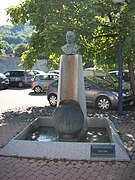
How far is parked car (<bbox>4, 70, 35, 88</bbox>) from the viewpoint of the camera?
68.0ft

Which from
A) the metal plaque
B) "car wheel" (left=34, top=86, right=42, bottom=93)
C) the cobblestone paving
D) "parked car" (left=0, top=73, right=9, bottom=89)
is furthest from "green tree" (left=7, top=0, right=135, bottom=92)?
"parked car" (left=0, top=73, right=9, bottom=89)

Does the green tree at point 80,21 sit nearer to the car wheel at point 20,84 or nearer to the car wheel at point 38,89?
the car wheel at point 38,89

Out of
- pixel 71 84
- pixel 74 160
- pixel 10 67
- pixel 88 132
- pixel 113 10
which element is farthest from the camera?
pixel 10 67

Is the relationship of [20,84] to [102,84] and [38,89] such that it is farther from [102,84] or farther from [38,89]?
[102,84]

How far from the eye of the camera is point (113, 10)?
32.1 feet

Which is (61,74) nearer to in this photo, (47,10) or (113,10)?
(47,10)

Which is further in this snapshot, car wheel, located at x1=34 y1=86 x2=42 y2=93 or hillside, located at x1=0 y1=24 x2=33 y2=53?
hillside, located at x1=0 y1=24 x2=33 y2=53

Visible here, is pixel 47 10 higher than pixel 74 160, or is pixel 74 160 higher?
pixel 47 10

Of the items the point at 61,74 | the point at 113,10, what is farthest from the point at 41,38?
the point at 61,74

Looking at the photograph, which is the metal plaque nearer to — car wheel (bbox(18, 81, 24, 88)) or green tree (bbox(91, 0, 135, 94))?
green tree (bbox(91, 0, 135, 94))

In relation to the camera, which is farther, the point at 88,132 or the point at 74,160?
the point at 88,132

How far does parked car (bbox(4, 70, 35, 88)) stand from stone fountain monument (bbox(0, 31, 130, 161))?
13.4 meters

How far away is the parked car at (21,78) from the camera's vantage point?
68.0ft

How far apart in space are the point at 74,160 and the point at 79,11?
222 inches
